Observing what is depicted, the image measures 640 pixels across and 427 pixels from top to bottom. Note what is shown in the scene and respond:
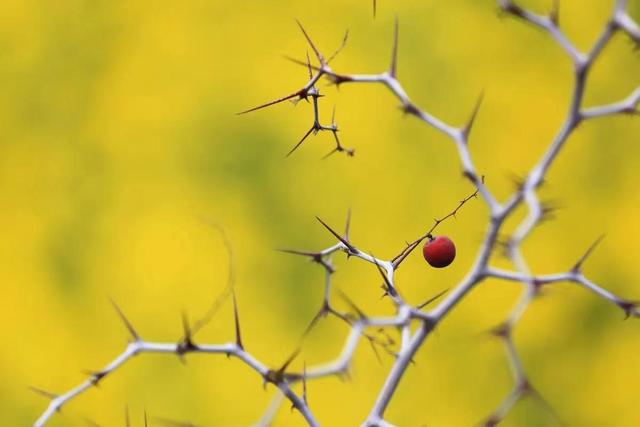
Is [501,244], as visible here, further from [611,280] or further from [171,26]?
[171,26]

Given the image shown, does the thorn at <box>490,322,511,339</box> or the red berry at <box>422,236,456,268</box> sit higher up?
the red berry at <box>422,236,456,268</box>

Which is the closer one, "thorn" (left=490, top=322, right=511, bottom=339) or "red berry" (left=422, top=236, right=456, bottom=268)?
"thorn" (left=490, top=322, right=511, bottom=339)

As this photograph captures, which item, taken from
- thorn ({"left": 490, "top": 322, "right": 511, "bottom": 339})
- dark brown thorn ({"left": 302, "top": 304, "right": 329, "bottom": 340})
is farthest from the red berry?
thorn ({"left": 490, "top": 322, "right": 511, "bottom": 339})

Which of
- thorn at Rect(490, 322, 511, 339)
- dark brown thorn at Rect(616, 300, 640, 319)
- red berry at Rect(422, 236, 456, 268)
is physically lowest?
thorn at Rect(490, 322, 511, 339)

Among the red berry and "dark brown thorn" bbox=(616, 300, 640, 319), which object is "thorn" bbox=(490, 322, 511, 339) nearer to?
"dark brown thorn" bbox=(616, 300, 640, 319)

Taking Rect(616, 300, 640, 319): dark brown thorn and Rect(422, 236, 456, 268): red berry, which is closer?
Rect(616, 300, 640, 319): dark brown thorn

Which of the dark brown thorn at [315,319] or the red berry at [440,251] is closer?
the dark brown thorn at [315,319]

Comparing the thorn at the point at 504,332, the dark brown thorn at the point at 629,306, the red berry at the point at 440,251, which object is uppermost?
the red berry at the point at 440,251

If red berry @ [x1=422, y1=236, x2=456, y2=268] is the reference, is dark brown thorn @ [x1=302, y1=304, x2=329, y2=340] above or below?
below

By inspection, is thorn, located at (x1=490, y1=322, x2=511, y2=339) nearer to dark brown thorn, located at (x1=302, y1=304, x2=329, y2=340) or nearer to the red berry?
dark brown thorn, located at (x1=302, y1=304, x2=329, y2=340)

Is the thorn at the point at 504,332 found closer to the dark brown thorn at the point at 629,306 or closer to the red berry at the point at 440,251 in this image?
the dark brown thorn at the point at 629,306

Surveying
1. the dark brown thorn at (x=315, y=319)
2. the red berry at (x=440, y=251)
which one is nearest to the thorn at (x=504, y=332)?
the dark brown thorn at (x=315, y=319)
